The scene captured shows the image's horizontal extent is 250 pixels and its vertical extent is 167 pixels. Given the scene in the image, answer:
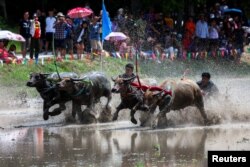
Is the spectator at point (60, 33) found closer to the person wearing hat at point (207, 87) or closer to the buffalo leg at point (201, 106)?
the person wearing hat at point (207, 87)

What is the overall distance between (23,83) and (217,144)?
12.2 m

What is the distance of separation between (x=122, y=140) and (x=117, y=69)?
552 inches

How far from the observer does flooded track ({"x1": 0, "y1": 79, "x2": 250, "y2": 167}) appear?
582 inches

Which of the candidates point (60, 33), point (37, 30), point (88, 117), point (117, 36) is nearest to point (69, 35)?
point (60, 33)

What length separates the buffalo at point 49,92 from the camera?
65.0 ft

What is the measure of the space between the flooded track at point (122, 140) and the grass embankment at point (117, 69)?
551cm

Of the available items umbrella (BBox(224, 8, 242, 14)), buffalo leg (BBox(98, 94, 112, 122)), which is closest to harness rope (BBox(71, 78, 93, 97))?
buffalo leg (BBox(98, 94, 112, 122))

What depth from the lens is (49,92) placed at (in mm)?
20172

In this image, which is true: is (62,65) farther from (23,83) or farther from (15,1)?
(15,1)

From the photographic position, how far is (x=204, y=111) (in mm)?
19203

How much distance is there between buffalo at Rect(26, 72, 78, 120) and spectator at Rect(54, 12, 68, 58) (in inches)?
352

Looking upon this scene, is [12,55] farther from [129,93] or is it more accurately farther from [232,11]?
[232,11]

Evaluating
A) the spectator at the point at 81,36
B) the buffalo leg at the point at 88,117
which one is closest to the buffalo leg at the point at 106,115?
the buffalo leg at the point at 88,117

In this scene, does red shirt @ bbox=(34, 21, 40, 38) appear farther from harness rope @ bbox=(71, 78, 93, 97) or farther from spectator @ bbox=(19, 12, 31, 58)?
harness rope @ bbox=(71, 78, 93, 97)
